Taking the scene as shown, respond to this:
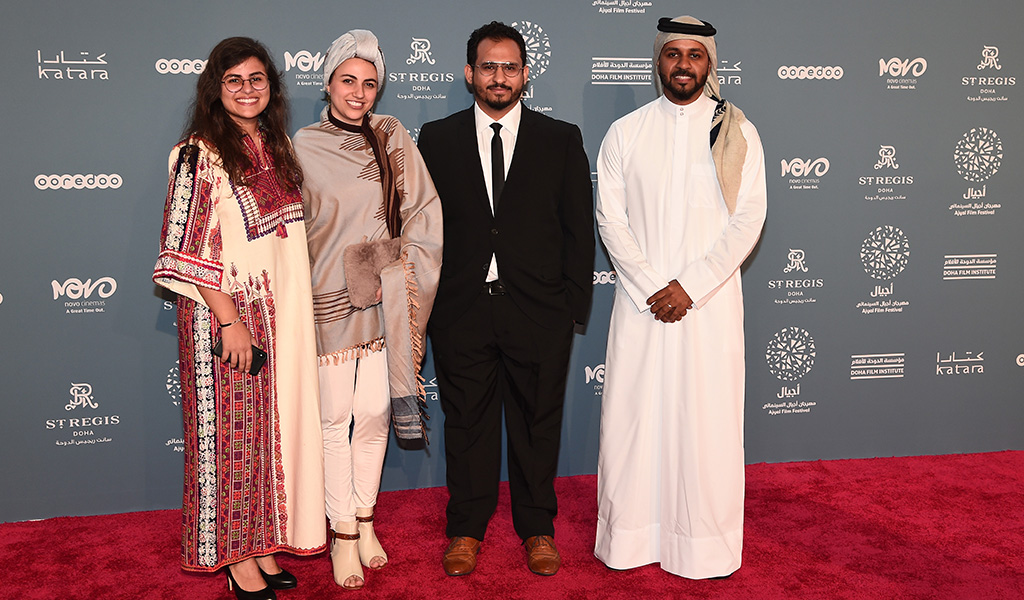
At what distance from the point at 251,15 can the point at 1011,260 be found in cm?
414

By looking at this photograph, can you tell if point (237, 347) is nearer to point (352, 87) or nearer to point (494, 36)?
point (352, 87)

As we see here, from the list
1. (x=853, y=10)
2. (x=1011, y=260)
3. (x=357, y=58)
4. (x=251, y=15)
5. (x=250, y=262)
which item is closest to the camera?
(x=250, y=262)

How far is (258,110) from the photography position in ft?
8.43

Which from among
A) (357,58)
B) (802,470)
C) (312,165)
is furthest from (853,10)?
(312,165)

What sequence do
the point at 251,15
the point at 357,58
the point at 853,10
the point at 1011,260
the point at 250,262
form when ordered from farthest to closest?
the point at 1011,260
the point at 853,10
the point at 251,15
the point at 357,58
the point at 250,262

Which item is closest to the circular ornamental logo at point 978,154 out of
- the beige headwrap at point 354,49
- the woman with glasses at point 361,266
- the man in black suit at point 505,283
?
the man in black suit at point 505,283

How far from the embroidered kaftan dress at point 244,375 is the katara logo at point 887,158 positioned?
3.04 metres

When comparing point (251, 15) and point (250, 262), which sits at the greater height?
point (251, 15)

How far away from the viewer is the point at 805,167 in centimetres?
395

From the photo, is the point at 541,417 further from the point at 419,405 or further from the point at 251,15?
the point at 251,15

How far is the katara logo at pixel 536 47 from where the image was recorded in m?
3.64

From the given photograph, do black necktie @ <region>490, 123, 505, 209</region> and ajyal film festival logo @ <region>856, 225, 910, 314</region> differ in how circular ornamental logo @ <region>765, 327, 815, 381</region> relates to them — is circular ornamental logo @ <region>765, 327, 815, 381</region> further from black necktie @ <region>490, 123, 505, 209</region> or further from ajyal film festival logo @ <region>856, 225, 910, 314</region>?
black necktie @ <region>490, 123, 505, 209</region>

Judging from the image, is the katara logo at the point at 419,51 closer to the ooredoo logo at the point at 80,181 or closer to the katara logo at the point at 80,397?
the ooredoo logo at the point at 80,181

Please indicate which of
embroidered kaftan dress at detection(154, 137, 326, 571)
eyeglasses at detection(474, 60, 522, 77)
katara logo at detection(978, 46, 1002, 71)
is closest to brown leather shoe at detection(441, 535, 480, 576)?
embroidered kaftan dress at detection(154, 137, 326, 571)
